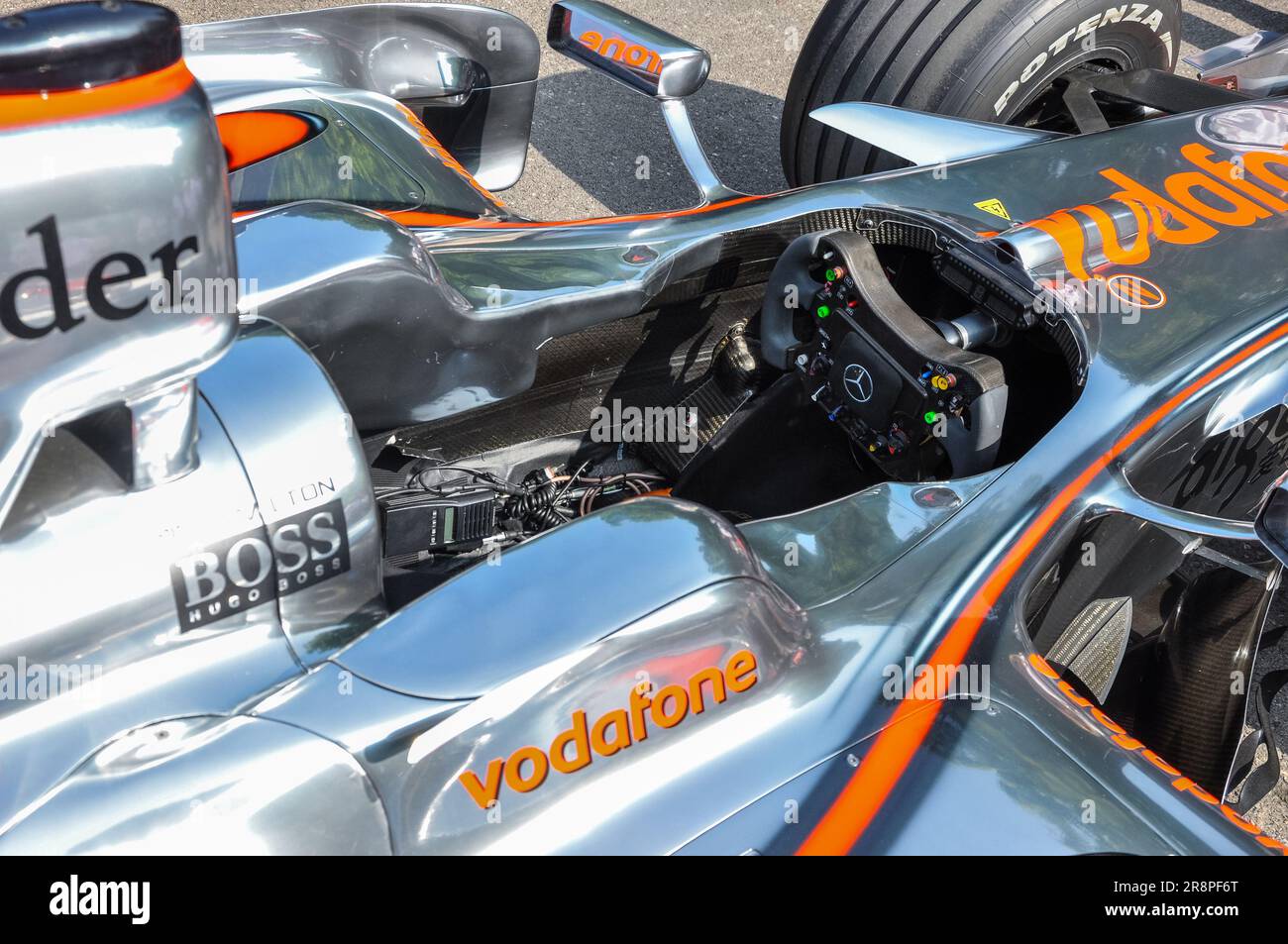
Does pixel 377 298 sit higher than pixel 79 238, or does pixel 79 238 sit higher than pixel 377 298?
pixel 79 238

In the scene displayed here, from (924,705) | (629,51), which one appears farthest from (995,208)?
(924,705)

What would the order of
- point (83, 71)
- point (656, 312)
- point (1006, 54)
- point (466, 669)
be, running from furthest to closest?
point (1006, 54) → point (656, 312) → point (466, 669) → point (83, 71)

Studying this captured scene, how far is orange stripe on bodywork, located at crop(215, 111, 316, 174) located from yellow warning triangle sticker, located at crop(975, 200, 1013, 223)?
1.42 m

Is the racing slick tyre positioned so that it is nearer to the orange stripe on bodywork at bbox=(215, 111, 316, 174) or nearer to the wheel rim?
the wheel rim

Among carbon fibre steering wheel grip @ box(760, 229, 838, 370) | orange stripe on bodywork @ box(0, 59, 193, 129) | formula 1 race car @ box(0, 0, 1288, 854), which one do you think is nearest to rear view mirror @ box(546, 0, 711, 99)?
formula 1 race car @ box(0, 0, 1288, 854)

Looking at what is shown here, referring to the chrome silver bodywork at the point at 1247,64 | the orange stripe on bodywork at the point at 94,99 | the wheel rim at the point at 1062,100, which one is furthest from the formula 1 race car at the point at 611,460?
the chrome silver bodywork at the point at 1247,64

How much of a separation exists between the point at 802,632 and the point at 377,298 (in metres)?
0.89

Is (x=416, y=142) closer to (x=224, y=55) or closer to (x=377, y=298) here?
(x=224, y=55)

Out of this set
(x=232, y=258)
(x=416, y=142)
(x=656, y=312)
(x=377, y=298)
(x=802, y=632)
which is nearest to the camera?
(x=232, y=258)

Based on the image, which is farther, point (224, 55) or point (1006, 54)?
point (1006, 54)

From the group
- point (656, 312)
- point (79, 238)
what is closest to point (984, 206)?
point (656, 312)

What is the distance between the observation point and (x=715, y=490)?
239 cm

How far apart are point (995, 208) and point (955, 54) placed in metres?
0.95

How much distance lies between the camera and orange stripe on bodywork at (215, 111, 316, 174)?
254 centimetres
